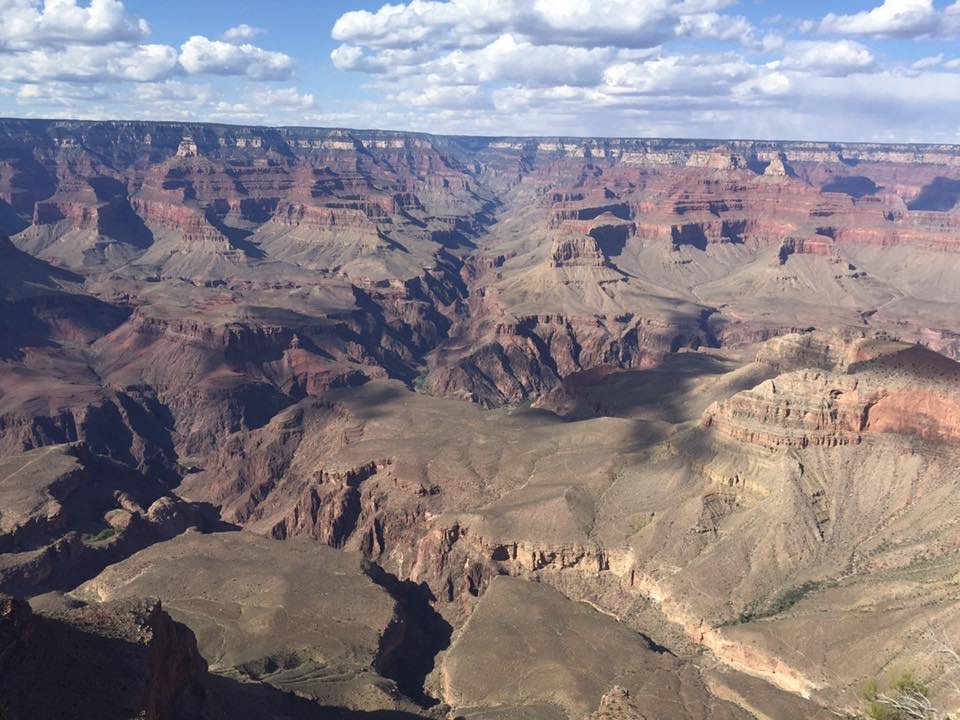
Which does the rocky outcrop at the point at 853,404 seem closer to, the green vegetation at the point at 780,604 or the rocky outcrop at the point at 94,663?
the green vegetation at the point at 780,604

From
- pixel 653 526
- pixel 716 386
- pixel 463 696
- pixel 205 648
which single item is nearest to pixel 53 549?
pixel 205 648

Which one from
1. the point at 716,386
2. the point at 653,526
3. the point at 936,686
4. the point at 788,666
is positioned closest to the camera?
the point at 936,686

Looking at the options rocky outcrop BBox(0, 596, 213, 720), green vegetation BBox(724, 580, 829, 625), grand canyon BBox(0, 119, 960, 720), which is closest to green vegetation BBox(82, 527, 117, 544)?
grand canyon BBox(0, 119, 960, 720)

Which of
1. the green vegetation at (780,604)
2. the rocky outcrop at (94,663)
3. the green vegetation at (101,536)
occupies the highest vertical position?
the rocky outcrop at (94,663)

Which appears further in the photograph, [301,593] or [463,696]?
[301,593]

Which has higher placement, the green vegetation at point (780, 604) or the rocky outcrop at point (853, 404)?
the rocky outcrop at point (853, 404)

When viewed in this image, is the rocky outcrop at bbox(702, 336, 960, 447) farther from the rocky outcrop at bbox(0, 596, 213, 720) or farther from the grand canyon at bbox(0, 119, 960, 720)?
the rocky outcrop at bbox(0, 596, 213, 720)

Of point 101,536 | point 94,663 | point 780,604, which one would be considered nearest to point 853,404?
point 780,604

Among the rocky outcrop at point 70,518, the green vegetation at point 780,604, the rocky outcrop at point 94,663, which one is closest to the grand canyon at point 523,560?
the rocky outcrop at point 94,663

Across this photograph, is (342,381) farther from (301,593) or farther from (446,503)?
(301,593)
